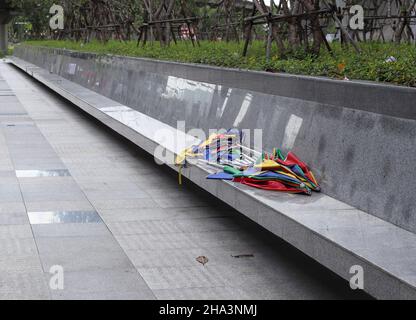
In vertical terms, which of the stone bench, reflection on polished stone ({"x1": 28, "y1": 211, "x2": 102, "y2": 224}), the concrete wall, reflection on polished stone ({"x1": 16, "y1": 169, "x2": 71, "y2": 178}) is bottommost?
reflection on polished stone ({"x1": 16, "y1": 169, "x2": 71, "y2": 178})

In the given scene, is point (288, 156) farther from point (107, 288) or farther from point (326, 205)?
point (107, 288)

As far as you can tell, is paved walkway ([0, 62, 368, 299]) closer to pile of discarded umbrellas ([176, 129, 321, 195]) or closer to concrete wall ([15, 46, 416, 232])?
pile of discarded umbrellas ([176, 129, 321, 195])

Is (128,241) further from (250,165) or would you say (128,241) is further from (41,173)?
(41,173)

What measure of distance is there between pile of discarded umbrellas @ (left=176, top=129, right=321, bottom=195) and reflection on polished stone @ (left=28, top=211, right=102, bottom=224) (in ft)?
4.10

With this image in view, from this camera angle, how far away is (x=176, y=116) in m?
12.8

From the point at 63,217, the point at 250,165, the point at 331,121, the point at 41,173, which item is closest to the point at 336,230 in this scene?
the point at 331,121

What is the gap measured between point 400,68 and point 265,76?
6.95 ft

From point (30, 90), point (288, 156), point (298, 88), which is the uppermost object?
point (298, 88)

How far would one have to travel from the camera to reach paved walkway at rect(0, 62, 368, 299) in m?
6.16

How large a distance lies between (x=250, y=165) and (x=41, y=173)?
396 cm

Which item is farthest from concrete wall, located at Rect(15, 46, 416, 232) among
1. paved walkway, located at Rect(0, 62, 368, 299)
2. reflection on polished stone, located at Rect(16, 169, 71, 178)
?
reflection on polished stone, located at Rect(16, 169, 71, 178)
